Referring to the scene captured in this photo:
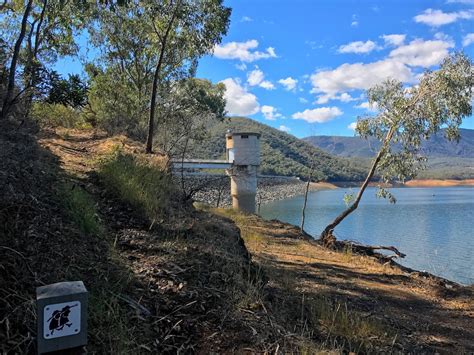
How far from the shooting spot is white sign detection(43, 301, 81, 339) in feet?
7.16

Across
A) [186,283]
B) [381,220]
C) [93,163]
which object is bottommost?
[381,220]

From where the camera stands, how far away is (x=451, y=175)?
175875mm

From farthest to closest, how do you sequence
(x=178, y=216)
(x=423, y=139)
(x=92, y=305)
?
(x=423, y=139)
(x=178, y=216)
(x=92, y=305)

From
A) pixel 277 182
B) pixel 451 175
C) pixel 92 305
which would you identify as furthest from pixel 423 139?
pixel 451 175

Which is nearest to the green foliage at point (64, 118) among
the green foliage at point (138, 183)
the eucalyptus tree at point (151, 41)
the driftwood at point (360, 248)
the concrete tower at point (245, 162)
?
the eucalyptus tree at point (151, 41)

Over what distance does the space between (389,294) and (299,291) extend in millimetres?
3179

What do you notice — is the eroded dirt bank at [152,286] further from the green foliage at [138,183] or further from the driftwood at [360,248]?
the driftwood at [360,248]

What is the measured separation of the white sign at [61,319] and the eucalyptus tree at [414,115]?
1529cm

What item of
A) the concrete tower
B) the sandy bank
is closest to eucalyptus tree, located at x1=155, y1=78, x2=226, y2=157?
the concrete tower

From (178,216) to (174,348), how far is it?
3.21 metres

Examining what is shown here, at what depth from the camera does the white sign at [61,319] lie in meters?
2.18

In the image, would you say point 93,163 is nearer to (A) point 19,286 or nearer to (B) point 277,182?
(A) point 19,286

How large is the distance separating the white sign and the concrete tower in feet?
105

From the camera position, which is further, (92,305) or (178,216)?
(178,216)
